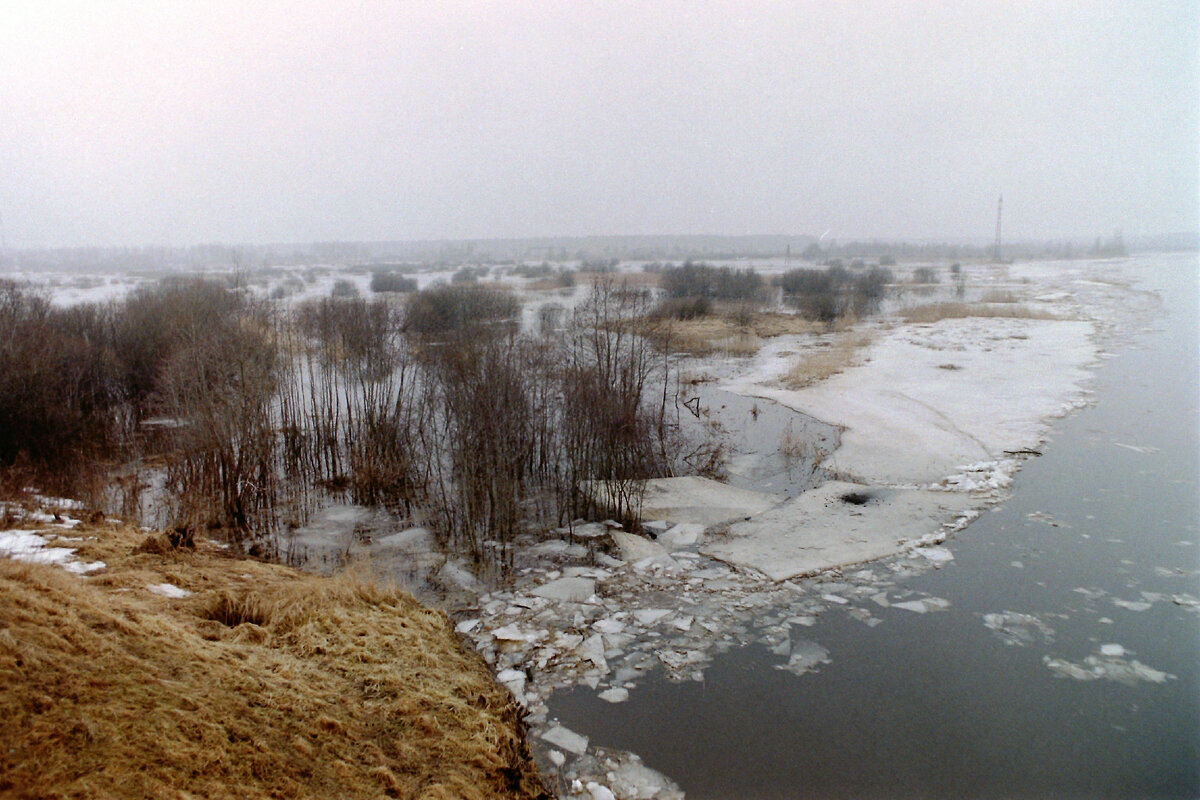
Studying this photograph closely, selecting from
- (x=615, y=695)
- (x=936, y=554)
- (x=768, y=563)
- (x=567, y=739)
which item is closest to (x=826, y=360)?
(x=936, y=554)

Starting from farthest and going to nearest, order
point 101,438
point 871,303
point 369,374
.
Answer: point 871,303
point 101,438
point 369,374

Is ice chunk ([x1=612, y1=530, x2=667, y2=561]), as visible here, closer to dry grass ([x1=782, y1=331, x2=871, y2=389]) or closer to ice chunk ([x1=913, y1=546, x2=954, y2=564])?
ice chunk ([x1=913, y1=546, x2=954, y2=564])

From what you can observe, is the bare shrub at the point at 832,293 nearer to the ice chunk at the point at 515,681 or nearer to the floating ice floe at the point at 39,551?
the ice chunk at the point at 515,681

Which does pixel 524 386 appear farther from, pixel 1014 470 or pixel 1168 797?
pixel 1168 797

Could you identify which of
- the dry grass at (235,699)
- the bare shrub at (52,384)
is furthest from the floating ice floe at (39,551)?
the bare shrub at (52,384)

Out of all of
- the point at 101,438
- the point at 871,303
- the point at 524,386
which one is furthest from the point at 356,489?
the point at 871,303

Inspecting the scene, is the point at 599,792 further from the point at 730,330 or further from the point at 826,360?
the point at 730,330

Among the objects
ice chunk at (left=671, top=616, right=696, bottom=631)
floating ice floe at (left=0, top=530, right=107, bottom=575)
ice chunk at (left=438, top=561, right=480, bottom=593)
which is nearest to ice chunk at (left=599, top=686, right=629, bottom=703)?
ice chunk at (left=671, top=616, right=696, bottom=631)
